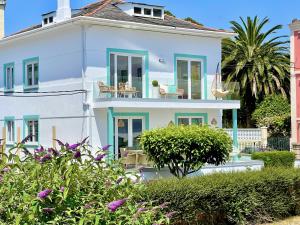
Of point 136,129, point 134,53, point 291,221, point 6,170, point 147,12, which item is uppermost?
point 147,12

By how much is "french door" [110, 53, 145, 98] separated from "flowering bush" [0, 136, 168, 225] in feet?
58.8

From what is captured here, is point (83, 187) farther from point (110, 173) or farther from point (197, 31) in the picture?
point (197, 31)

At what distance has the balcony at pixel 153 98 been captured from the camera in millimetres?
23312

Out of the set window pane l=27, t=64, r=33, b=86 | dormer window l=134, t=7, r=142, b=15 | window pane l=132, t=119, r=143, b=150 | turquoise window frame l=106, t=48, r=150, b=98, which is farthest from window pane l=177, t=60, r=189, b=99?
window pane l=27, t=64, r=33, b=86

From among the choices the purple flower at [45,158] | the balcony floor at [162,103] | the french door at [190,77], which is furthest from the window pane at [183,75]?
the purple flower at [45,158]

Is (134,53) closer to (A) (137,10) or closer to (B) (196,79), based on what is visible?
(A) (137,10)

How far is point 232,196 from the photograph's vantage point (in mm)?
11273

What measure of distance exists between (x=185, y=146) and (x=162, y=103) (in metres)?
7.05

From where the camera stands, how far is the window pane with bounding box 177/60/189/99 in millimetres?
26219

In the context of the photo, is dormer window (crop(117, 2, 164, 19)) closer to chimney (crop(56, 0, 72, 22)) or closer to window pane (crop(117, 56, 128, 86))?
chimney (crop(56, 0, 72, 22))

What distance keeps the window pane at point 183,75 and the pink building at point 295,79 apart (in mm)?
11671

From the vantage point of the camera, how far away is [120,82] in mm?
24281

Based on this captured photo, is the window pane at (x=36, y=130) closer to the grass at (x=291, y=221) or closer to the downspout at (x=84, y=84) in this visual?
the downspout at (x=84, y=84)

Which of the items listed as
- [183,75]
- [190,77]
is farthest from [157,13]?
[190,77]
